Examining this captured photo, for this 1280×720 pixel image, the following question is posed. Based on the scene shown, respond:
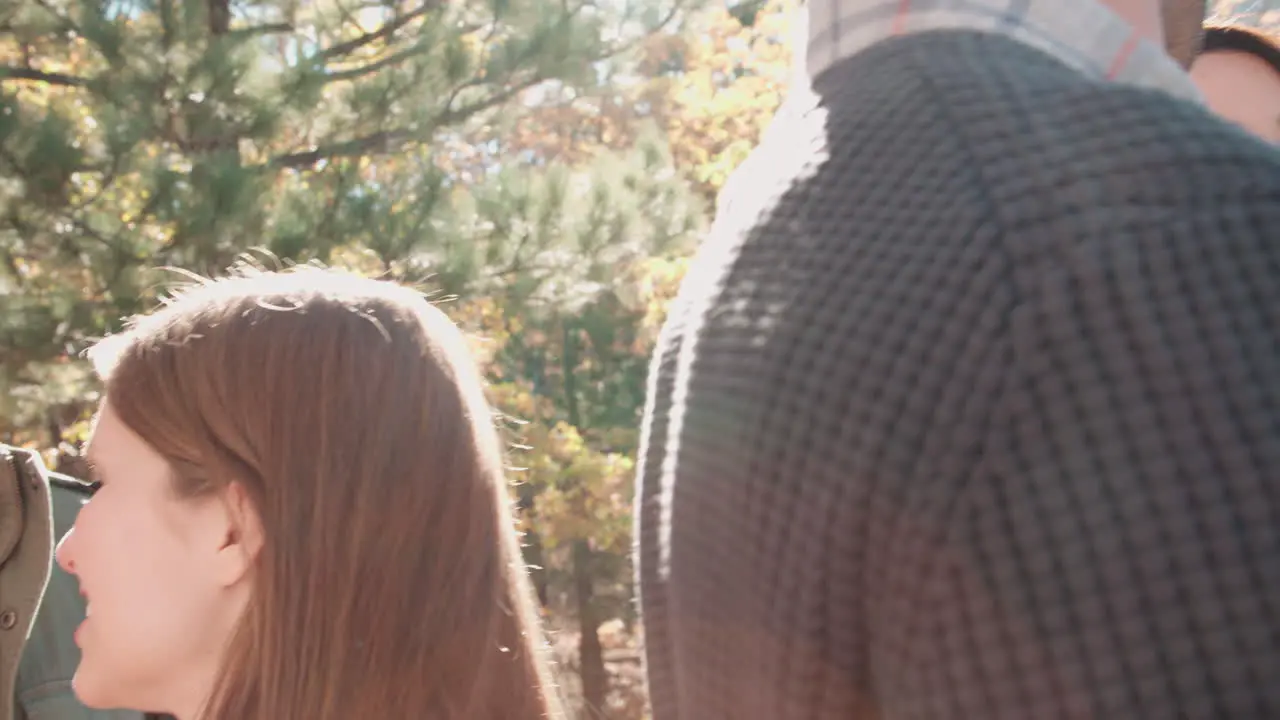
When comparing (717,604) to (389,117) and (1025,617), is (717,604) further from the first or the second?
(389,117)

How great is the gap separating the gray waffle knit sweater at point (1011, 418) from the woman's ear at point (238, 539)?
93 cm

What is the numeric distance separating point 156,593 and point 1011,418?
1229 mm

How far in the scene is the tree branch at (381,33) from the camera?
5.10 meters

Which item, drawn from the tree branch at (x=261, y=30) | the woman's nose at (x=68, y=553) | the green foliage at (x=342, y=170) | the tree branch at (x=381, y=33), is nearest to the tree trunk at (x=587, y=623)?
the green foliage at (x=342, y=170)

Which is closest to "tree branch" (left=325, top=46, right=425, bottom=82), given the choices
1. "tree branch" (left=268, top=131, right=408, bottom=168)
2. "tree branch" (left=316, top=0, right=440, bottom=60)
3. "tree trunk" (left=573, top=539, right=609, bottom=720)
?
"tree branch" (left=316, top=0, right=440, bottom=60)

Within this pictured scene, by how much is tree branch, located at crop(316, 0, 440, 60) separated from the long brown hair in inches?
158

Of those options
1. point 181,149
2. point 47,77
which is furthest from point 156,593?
point 47,77

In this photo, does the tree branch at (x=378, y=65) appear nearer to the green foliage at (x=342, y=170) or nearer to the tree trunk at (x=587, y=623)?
the green foliage at (x=342, y=170)

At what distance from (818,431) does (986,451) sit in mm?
97

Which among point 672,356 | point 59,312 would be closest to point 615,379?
point 59,312

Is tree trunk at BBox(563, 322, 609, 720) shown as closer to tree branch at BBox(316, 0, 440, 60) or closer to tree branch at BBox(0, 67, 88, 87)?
tree branch at BBox(316, 0, 440, 60)

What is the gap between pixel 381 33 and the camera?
17.0ft

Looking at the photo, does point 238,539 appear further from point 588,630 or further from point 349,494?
point 588,630

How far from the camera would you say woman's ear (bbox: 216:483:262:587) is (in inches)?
52.5
